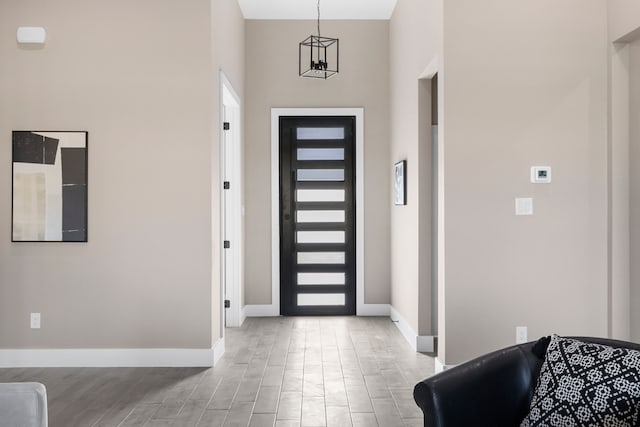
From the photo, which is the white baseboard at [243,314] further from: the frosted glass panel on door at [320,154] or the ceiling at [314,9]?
the ceiling at [314,9]

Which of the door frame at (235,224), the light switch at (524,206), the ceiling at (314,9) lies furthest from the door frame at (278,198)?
the light switch at (524,206)

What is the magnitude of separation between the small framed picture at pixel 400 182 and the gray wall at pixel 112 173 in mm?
1875

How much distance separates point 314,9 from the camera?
5.93 metres

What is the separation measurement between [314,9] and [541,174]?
10.9 ft

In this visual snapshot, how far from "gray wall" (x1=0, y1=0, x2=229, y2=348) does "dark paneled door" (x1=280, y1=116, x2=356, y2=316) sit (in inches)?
84.1

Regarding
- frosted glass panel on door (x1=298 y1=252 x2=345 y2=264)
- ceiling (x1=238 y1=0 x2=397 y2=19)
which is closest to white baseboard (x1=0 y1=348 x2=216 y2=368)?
frosted glass panel on door (x1=298 y1=252 x2=345 y2=264)

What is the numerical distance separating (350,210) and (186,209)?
2501mm

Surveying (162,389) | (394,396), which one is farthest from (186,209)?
(394,396)

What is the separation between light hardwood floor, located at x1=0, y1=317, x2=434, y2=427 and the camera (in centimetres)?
310

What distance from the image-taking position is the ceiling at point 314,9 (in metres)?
5.71

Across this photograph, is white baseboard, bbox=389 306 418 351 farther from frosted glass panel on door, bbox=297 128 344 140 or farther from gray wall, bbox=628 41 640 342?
frosted glass panel on door, bbox=297 128 344 140

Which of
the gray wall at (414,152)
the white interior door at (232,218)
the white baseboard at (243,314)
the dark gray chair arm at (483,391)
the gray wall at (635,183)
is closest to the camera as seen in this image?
the dark gray chair arm at (483,391)

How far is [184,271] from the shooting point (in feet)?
13.7

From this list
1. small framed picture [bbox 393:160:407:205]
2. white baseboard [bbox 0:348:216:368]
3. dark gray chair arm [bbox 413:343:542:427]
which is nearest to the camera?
dark gray chair arm [bbox 413:343:542:427]
